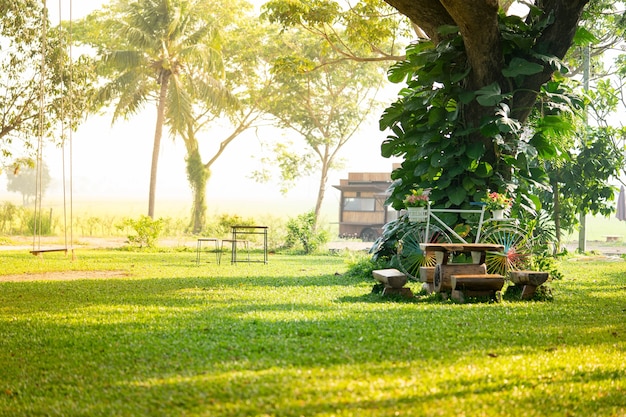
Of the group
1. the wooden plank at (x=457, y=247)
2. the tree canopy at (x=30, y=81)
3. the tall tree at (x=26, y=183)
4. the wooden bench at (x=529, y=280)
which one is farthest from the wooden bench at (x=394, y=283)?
the tall tree at (x=26, y=183)

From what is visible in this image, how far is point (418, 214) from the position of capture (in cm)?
923

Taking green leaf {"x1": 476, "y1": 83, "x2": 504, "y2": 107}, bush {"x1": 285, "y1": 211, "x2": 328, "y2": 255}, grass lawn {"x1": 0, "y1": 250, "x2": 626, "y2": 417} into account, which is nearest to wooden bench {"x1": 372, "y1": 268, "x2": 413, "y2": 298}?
grass lawn {"x1": 0, "y1": 250, "x2": 626, "y2": 417}

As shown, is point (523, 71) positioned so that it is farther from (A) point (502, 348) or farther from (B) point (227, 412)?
(B) point (227, 412)

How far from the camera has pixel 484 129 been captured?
923cm

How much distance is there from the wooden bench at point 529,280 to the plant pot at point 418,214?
1660 millimetres

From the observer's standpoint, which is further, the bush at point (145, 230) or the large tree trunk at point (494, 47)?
the bush at point (145, 230)

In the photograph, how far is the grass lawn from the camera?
350 centimetres

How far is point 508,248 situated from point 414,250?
3.88ft

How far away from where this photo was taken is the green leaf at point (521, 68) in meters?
9.28

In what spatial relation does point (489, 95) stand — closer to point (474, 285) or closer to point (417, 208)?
point (417, 208)

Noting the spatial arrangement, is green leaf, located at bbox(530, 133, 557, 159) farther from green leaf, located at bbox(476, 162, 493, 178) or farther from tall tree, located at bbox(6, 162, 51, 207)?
tall tree, located at bbox(6, 162, 51, 207)

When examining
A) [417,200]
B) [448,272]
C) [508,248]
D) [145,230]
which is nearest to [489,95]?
[417,200]

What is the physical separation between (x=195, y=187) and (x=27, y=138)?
6.60 metres

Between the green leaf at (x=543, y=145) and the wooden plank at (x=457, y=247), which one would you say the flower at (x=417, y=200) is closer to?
the wooden plank at (x=457, y=247)
